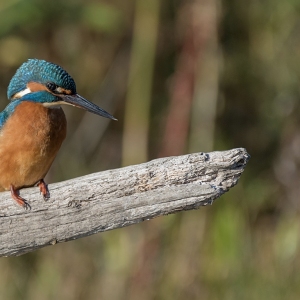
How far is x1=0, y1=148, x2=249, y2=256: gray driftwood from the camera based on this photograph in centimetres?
201

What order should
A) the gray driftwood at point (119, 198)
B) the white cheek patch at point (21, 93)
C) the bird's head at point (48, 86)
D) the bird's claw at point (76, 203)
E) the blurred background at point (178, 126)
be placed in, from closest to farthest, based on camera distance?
1. the gray driftwood at point (119, 198)
2. the bird's claw at point (76, 203)
3. the bird's head at point (48, 86)
4. the white cheek patch at point (21, 93)
5. the blurred background at point (178, 126)

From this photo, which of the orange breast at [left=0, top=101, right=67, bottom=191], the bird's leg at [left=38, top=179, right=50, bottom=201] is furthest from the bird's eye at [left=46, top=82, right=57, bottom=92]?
the bird's leg at [left=38, top=179, right=50, bottom=201]

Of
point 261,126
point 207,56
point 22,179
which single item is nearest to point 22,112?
point 22,179

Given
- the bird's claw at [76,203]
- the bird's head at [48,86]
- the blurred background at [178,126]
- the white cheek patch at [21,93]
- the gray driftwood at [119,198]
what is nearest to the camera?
the gray driftwood at [119,198]

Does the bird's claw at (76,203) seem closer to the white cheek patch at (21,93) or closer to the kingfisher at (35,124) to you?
the kingfisher at (35,124)

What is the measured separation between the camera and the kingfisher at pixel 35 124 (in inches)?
99.6

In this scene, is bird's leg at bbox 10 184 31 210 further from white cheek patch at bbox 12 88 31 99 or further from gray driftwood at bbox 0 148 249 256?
white cheek patch at bbox 12 88 31 99

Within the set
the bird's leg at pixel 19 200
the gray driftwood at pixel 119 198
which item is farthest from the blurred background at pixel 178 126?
the gray driftwood at pixel 119 198

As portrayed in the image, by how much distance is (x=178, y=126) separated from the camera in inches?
140

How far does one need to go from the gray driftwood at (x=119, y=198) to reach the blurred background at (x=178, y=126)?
1.38 metres

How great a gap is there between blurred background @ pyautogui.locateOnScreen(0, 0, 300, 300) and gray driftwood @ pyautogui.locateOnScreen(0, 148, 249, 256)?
1.38 metres

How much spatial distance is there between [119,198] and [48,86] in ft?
2.10

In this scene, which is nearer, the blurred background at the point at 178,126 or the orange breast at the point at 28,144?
the orange breast at the point at 28,144

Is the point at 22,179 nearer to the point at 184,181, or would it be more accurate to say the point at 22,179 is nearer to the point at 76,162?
the point at 184,181
